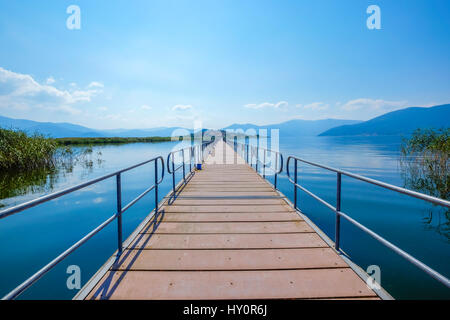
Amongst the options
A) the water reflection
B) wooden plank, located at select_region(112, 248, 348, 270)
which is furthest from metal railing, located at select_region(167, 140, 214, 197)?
Result: the water reflection

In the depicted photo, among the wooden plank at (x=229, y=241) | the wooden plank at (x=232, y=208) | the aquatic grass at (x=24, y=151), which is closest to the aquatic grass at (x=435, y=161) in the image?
the wooden plank at (x=232, y=208)

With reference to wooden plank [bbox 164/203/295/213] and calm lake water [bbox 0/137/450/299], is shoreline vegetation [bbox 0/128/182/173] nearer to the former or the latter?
calm lake water [bbox 0/137/450/299]

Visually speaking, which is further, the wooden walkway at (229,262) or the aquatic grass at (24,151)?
the aquatic grass at (24,151)

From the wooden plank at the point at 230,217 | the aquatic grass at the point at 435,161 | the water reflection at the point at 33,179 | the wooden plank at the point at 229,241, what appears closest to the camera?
the wooden plank at the point at 229,241

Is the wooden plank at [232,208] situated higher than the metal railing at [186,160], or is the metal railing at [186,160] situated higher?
the metal railing at [186,160]

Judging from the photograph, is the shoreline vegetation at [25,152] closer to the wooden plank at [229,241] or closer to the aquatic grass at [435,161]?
A: the wooden plank at [229,241]

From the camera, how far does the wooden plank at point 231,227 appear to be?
10.1ft

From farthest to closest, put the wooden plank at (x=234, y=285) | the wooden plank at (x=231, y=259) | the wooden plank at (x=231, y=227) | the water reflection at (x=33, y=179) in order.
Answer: the water reflection at (x=33, y=179) < the wooden plank at (x=231, y=227) < the wooden plank at (x=231, y=259) < the wooden plank at (x=234, y=285)

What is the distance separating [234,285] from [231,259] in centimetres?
43

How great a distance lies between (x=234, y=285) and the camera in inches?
76.1

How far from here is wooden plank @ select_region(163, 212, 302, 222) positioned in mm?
3508

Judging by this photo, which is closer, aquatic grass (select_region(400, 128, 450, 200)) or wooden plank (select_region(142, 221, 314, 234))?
wooden plank (select_region(142, 221, 314, 234))

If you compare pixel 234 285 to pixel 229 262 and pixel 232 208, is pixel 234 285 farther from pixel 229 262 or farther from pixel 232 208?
pixel 232 208
